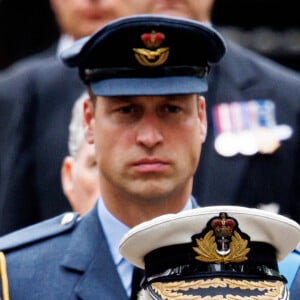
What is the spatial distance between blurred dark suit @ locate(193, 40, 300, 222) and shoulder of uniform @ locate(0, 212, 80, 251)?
1162 millimetres

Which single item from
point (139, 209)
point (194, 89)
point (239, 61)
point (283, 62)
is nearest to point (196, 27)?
point (194, 89)

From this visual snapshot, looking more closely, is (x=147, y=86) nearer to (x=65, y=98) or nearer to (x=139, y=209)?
(x=139, y=209)

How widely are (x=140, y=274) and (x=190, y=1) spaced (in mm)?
2548

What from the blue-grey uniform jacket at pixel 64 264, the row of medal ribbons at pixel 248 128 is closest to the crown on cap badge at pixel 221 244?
the blue-grey uniform jacket at pixel 64 264

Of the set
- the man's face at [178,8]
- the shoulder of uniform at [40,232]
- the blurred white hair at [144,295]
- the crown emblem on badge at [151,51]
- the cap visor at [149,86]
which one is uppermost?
the crown emblem on badge at [151,51]

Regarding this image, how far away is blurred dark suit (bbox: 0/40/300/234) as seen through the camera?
8.27m

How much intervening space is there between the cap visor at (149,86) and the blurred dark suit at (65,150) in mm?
1348

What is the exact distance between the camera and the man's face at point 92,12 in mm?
8977

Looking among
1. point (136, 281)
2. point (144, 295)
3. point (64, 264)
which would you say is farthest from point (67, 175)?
point (144, 295)

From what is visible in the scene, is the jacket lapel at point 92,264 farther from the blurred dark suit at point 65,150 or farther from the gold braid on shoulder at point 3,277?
the blurred dark suit at point 65,150

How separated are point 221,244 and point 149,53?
3.60ft

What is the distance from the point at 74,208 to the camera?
7.79 meters

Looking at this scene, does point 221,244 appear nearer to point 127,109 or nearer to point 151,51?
point 127,109

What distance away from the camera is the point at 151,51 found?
269 inches
